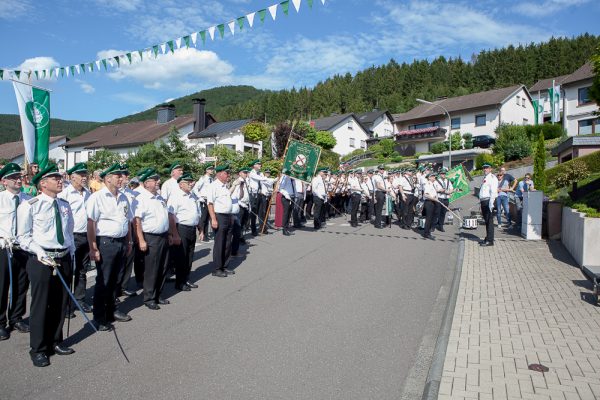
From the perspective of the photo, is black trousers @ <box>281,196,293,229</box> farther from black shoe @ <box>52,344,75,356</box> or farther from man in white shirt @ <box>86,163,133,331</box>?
black shoe @ <box>52,344,75,356</box>

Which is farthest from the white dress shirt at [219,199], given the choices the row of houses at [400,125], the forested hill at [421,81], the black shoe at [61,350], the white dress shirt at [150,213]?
the forested hill at [421,81]

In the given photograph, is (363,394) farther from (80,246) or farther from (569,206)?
(569,206)

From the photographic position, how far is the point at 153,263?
22.6 ft

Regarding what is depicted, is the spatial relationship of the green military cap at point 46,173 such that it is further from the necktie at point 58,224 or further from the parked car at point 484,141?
the parked car at point 484,141

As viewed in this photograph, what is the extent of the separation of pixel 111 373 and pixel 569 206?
1126 centimetres

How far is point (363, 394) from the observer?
4.32 metres

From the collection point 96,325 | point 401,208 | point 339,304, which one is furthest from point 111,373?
point 401,208

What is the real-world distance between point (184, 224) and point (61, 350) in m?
3.15

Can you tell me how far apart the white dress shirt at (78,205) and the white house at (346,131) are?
5756 cm

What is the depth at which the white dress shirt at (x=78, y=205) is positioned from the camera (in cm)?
695

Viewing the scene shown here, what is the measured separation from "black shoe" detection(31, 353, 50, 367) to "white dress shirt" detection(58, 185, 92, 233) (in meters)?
2.32

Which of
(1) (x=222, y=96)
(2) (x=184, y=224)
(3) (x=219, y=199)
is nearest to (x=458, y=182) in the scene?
(3) (x=219, y=199)

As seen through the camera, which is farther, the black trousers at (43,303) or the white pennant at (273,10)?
the white pennant at (273,10)

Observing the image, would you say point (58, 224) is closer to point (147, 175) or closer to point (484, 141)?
point (147, 175)
